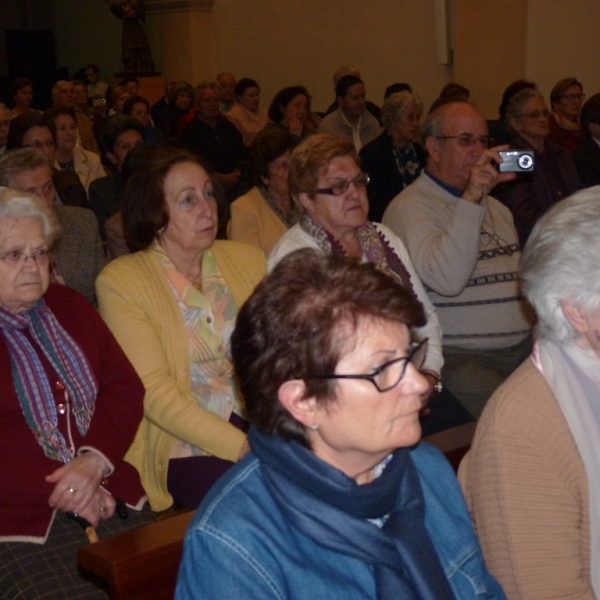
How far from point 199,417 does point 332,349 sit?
1.18m

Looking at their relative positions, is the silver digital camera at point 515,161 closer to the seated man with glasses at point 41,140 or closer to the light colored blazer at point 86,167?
the seated man with glasses at point 41,140

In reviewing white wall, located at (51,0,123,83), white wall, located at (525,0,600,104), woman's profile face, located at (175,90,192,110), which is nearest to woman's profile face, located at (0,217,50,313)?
white wall, located at (525,0,600,104)

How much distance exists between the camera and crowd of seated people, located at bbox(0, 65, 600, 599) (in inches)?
50.9

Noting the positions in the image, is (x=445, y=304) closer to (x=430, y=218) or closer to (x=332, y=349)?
(x=430, y=218)

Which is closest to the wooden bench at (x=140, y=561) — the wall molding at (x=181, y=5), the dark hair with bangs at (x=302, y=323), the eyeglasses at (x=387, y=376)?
Result: the dark hair with bangs at (x=302, y=323)

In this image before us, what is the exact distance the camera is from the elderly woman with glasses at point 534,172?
4.20 m

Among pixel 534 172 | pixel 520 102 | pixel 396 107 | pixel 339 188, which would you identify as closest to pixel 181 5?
pixel 396 107

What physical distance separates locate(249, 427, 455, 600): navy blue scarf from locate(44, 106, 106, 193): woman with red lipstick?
13.2 ft

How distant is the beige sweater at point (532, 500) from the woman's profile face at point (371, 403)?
0.32m

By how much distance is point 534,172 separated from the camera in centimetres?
436

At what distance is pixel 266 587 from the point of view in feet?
4.02

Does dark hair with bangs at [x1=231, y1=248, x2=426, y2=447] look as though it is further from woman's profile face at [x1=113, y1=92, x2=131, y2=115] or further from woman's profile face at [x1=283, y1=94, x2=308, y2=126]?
woman's profile face at [x1=113, y1=92, x2=131, y2=115]

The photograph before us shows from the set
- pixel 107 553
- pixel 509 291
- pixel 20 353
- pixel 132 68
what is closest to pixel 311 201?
pixel 509 291

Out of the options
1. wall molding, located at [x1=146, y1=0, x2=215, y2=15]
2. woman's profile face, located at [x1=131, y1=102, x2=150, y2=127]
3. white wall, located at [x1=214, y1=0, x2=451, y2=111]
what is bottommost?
woman's profile face, located at [x1=131, y1=102, x2=150, y2=127]
